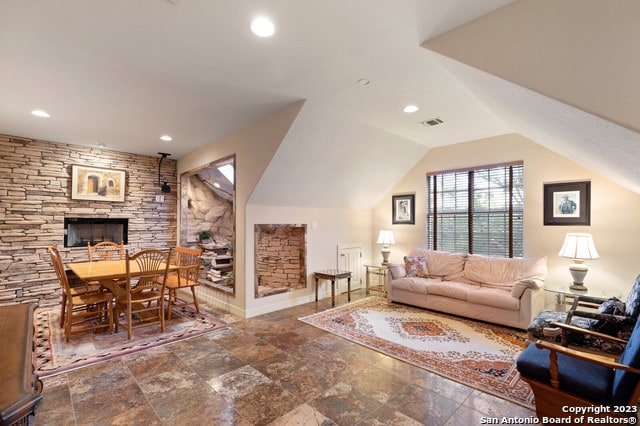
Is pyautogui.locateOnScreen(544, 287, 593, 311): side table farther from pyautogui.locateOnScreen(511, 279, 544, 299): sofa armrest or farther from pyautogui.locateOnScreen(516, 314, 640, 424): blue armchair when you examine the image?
pyautogui.locateOnScreen(516, 314, 640, 424): blue armchair

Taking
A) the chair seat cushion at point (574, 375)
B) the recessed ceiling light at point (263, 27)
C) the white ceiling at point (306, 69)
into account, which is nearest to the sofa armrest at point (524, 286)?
the white ceiling at point (306, 69)

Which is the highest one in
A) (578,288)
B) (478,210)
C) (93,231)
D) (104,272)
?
(478,210)

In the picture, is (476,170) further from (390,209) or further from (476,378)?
(476,378)

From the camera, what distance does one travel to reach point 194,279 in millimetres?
4270

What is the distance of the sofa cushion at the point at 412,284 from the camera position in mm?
4320

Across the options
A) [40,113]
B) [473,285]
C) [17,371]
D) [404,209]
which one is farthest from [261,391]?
[404,209]

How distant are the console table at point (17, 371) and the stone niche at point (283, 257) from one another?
3452 millimetres

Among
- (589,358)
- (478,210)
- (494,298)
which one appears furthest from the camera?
(478,210)

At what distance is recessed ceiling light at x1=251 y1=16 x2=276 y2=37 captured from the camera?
1.88m

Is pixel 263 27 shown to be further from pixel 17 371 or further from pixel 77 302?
pixel 77 302

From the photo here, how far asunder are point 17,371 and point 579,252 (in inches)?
189

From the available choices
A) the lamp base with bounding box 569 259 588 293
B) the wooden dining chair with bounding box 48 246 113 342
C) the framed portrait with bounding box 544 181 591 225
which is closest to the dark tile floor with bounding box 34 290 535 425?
the wooden dining chair with bounding box 48 246 113 342

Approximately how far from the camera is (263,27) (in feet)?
6.38

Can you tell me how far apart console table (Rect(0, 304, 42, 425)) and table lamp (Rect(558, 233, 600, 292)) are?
15.3 ft
